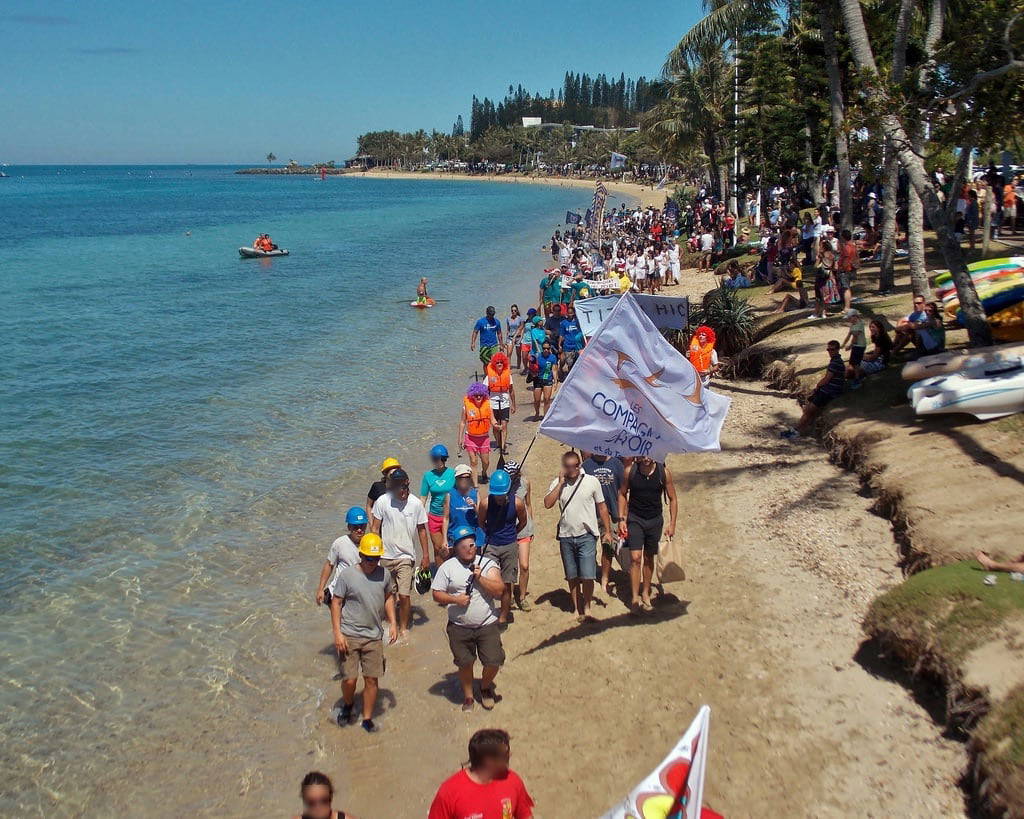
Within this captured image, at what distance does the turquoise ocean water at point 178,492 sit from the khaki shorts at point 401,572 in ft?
3.51

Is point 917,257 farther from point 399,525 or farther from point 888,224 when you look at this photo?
point 399,525

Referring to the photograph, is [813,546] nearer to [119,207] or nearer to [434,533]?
[434,533]

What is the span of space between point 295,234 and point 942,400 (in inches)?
2475

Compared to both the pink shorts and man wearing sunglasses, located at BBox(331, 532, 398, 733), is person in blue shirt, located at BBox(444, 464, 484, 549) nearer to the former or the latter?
man wearing sunglasses, located at BBox(331, 532, 398, 733)

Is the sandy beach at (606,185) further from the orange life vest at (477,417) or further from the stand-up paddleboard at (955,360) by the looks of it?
the orange life vest at (477,417)

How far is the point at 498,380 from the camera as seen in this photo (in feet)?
40.0

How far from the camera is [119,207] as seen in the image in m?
103

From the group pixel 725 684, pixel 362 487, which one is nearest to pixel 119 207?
pixel 362 487

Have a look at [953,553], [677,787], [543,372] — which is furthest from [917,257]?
[677,787]

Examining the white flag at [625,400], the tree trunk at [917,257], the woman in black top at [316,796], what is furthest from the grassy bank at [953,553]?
the woman in black top at [316,796]

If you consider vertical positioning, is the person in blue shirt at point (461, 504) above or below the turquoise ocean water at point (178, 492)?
above

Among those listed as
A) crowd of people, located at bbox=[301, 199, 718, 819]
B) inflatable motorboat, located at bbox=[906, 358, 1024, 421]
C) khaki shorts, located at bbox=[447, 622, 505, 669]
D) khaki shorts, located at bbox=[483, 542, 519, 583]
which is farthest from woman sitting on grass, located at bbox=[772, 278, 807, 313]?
khaki shorts, located at bbox=[447, 622, 505, 669]

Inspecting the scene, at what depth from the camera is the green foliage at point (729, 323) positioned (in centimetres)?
1662

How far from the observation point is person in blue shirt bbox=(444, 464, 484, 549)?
25.3 feet
